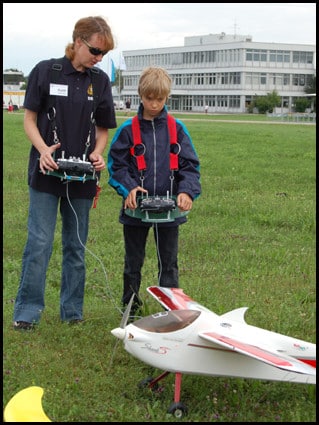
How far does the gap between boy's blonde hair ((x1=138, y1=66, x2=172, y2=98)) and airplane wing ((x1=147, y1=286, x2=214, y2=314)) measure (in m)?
1.26

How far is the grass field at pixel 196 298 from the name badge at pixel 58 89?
3.55 feet

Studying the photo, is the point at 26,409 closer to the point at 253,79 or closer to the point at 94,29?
the point at 94,29

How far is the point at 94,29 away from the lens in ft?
15.6

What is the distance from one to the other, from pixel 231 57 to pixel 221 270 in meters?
105

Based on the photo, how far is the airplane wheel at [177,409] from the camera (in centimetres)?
385

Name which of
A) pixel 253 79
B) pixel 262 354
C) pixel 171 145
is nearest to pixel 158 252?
pixel 171 145

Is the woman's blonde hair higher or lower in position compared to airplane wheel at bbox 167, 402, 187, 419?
higher

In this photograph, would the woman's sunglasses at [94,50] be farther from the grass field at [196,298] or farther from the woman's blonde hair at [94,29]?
the grass field at [196,298]

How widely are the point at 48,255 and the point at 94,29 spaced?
5.08ft

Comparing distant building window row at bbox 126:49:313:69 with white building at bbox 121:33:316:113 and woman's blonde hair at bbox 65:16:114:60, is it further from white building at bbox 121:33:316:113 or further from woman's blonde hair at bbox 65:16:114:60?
woman's blonde hair at bbox 65:16:114:60

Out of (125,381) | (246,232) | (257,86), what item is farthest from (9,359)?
(257,86)

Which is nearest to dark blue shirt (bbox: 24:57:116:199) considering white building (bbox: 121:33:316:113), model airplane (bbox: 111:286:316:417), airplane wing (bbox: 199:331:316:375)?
model airplane (bbox: 111:286:316:417)

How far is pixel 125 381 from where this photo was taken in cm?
429

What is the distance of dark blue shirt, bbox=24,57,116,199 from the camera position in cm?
489
